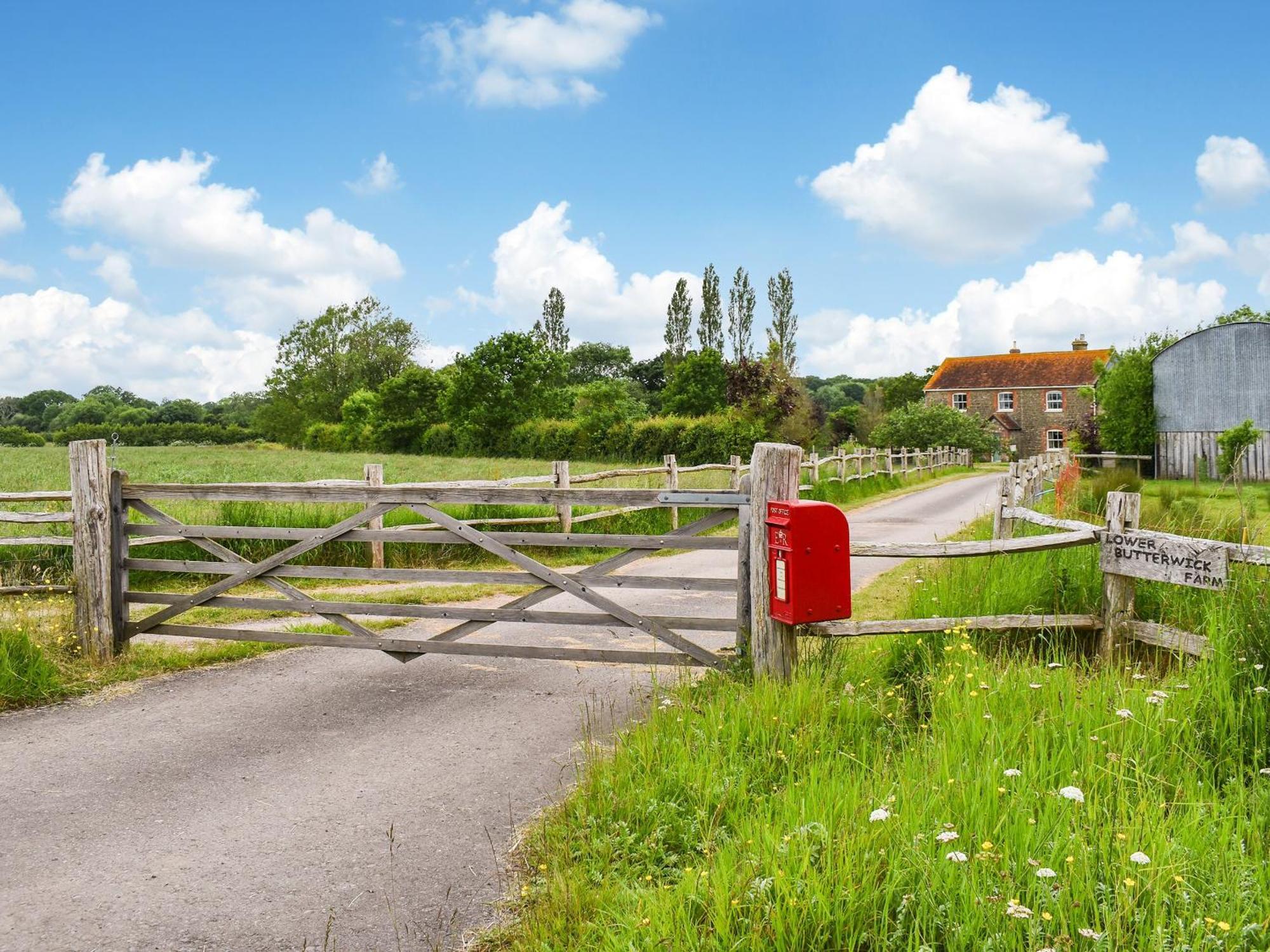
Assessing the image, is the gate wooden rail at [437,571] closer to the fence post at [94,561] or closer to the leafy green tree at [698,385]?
the fence post at [94,561]

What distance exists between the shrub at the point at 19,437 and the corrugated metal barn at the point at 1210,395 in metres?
69.2

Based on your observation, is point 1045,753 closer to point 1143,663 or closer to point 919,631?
point 919,631

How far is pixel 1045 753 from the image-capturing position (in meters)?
3.80

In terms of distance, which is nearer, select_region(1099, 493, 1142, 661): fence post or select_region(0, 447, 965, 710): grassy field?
select_region(1099, 493, 1142, 661): fence post

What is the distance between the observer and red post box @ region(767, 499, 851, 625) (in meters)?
5.47

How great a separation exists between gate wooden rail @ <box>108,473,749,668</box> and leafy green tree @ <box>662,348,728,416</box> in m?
52.6

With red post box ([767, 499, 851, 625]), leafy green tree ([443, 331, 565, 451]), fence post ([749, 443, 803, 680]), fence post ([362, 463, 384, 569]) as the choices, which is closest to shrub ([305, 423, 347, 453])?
leafy green tree ([443, 331, 565, 451])

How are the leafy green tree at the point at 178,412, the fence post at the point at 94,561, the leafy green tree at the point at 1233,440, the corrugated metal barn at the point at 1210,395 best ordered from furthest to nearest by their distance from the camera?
the leafy green tree at the point at 178,412 → the corrugated metal barn at the point at 1210,395 → the leafy green tree at the point at 1233,440 → the fence post at the point at 94,561

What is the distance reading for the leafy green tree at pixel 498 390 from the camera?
48500 mm

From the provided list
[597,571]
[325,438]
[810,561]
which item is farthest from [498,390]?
[810,561]

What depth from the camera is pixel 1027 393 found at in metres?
70.1

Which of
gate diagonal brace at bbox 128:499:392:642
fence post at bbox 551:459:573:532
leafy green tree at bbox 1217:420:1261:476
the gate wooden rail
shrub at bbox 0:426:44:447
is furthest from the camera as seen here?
shrub at bbox 0:426:44:447

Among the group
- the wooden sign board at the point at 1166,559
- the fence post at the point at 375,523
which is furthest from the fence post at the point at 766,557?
the fence post at the point at 375,523

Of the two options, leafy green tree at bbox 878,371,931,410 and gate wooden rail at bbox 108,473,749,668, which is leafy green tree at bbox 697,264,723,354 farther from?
gate wooden rail at bbox 108,473,749,668
